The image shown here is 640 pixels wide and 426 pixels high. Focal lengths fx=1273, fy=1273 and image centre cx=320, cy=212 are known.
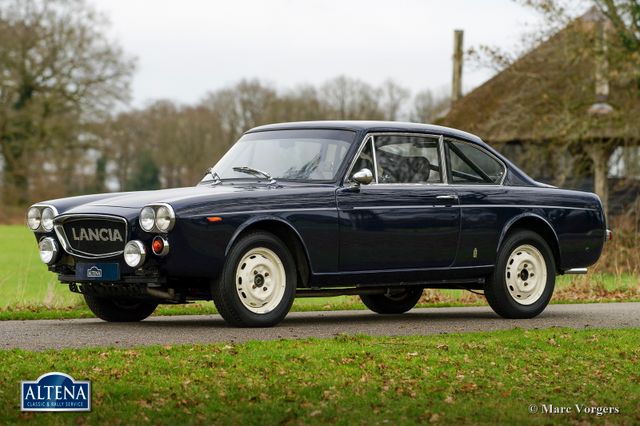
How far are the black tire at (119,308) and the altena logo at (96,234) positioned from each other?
3.11ft

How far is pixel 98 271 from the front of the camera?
10.6m

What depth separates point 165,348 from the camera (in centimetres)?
885

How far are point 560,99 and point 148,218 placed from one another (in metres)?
26.9

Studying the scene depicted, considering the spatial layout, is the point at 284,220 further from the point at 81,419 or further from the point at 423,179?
the point at 81,419

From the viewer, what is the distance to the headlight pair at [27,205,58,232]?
1126 centimetres

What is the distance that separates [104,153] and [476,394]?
54510 millimetres

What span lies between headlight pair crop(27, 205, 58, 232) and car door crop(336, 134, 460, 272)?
255cm

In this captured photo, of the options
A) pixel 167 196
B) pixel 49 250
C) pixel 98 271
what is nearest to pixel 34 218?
pixel 49 250

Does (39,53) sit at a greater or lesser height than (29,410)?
greater

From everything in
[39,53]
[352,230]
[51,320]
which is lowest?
[51,320]

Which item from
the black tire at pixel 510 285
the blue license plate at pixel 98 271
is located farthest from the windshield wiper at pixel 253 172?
the black tire at pixel 510 285

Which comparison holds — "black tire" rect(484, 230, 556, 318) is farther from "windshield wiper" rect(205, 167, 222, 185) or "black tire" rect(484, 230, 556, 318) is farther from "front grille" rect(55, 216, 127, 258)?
"front grille" rect(55, 216, 127, 258)

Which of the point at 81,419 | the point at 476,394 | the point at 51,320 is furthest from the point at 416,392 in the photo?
the point at 51,320

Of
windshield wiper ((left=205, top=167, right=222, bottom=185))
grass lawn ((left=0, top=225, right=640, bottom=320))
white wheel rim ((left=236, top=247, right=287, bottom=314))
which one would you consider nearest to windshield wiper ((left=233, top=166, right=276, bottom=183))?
windshield wiper ((left=205, top=167, right=222, bottom=185))
